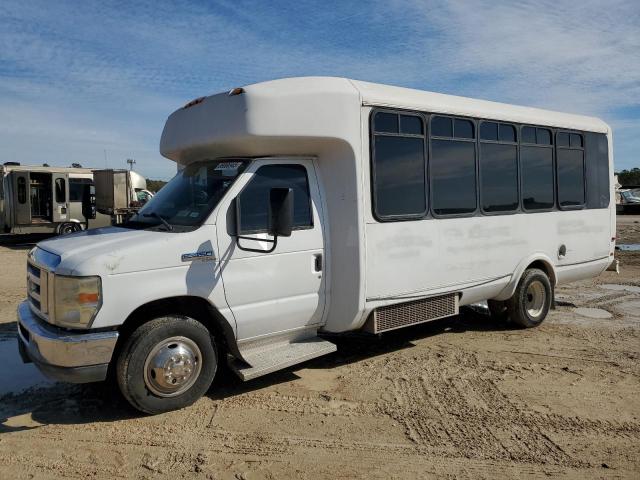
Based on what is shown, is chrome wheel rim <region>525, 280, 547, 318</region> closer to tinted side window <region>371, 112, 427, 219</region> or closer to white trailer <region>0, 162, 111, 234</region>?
tinted side window <region>371, 112, 427, 219</region>

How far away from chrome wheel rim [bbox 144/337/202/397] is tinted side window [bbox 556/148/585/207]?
5.50 metres

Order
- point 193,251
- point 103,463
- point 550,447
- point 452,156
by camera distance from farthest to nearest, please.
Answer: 1. point 452,156
2. point 193,251
3. point 550,447
4. point 103,463

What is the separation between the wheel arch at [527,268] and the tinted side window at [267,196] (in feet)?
10.3

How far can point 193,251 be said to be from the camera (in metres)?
4.50

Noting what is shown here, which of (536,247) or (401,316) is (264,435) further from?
(536,247)

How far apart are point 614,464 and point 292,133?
3629 millimetres

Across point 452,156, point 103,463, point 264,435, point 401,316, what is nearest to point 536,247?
point 452,156

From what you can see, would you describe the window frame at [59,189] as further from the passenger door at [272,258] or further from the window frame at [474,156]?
the window frame at [474,156]

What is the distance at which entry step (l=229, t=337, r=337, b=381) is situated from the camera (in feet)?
15.7

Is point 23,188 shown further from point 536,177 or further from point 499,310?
point 536,177

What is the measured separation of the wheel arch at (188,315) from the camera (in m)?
→ 4.48

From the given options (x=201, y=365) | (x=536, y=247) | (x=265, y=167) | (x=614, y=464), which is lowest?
(x=614, y=464)

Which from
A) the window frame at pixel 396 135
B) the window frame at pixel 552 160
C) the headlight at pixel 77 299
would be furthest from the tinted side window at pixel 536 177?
the headlight at pixel 77 299

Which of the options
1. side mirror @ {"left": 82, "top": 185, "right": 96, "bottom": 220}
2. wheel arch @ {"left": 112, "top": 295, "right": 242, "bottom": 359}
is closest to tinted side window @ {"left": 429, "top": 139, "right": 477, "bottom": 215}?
wheel arch @ {"left": 112, "top": 295, "right": 242, "bottom": 359}
